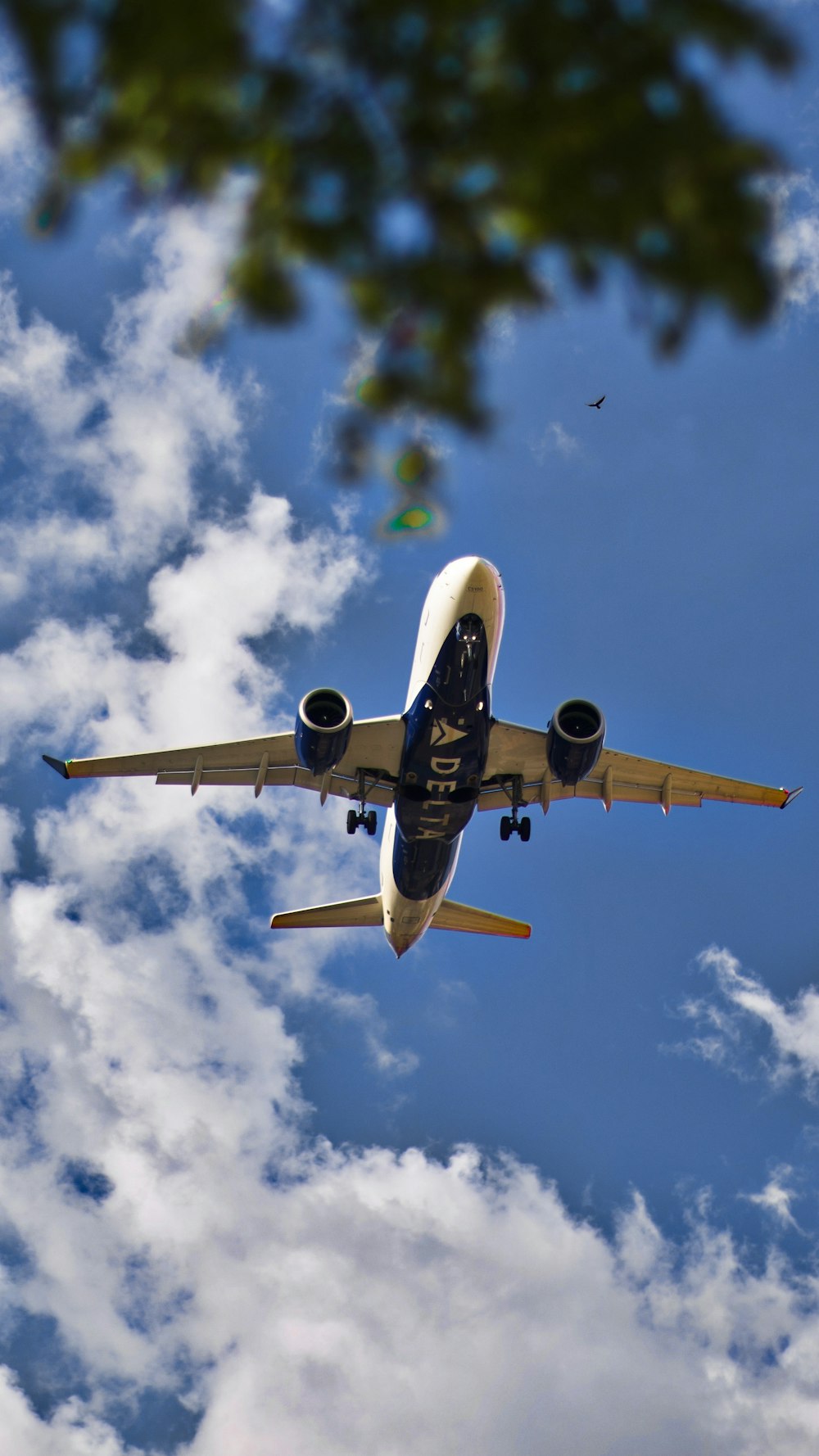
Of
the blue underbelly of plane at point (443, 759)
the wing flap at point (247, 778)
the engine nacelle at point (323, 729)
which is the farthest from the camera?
the wing flap at point (247, 778)

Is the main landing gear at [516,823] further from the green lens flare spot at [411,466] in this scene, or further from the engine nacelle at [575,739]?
the green lens flare spot at [411,466]

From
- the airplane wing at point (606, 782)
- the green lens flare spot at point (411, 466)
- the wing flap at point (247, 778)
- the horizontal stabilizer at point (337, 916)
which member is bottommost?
the green lens flare spot at point (411, 466)

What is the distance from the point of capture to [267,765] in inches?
1671

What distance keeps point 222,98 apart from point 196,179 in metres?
0.31

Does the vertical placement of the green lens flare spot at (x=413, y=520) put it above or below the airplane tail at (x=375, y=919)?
below

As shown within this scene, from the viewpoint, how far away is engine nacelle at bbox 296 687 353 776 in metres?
35.6

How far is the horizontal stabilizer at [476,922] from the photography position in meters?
46.8

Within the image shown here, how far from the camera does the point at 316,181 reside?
4902 millimetres

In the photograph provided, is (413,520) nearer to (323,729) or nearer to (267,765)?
(323,729)

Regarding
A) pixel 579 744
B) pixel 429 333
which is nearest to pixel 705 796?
pixel 579 744

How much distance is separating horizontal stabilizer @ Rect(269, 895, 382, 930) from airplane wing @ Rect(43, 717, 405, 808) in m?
4.76

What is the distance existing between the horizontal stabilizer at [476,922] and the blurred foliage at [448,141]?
42.7 meters

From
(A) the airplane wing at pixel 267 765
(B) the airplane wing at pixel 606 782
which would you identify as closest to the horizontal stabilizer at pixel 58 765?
(A) the airplane wing at pixel 267 765

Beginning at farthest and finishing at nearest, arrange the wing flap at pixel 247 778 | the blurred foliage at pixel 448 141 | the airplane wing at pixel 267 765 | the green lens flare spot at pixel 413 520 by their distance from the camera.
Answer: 1. the wing flap at pixel 247 778
2. the airplane wing at pixel 267 765
3. the green lens flare spot at pixel 413 520
4. the blurred foliage at pixel 448 141
